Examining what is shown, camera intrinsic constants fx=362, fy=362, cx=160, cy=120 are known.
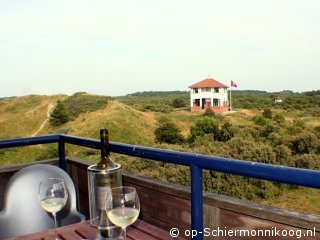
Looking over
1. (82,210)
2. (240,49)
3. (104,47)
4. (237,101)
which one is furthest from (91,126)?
(237,101)

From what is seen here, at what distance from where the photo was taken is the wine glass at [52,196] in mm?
1387

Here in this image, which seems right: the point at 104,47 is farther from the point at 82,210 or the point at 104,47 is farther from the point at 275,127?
the point at 82,210

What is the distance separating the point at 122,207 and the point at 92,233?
1.09ft

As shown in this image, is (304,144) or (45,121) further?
(45,121)

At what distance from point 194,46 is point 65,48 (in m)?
15.8

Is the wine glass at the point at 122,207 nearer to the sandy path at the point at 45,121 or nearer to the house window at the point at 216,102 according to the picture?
the sandy path at the point at 45,121

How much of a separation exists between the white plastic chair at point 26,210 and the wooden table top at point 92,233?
0.40 meters

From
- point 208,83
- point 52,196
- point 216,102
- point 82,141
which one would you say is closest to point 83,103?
point 208,83

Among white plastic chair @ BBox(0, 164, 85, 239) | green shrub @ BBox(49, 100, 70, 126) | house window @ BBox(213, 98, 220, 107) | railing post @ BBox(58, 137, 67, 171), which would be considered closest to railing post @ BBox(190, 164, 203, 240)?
white plastic chair @ BBox(0, 164, 85, 239)

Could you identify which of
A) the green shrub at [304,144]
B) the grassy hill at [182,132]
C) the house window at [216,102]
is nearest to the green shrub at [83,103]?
the grassy hill at [182,132]

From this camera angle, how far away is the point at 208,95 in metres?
59.5

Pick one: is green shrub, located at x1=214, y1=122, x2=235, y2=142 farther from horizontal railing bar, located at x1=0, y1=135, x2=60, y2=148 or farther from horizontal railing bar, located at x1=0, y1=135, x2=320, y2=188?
horizontal railing bar, located at x1=0, y1=135, x2=320, y2=188

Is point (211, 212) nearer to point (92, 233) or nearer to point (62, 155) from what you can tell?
point (92, 233)

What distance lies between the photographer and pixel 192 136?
37.7m
